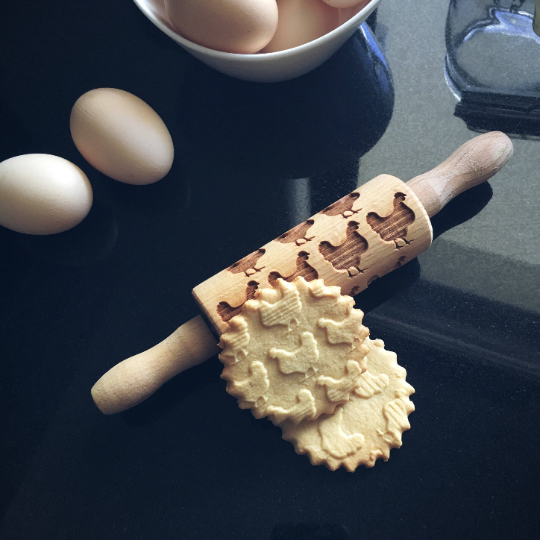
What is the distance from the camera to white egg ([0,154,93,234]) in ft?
1.96

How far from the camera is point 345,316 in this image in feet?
1.82

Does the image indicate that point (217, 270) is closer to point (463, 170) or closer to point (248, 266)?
point (248, 266)

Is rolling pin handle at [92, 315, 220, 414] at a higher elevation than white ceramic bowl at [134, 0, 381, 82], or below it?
below

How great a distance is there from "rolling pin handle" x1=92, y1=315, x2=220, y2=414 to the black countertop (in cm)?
7

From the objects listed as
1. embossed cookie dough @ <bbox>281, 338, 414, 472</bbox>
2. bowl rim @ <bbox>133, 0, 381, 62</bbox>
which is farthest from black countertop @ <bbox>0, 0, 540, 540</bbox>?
bowl rim @ <bbox>133, 0, 381, 62</bbox>

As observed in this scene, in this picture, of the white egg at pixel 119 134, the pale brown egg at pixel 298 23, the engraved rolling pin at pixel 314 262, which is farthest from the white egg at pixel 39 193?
the pale brown egg at pixel 298 23

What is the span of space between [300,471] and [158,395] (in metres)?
0.21

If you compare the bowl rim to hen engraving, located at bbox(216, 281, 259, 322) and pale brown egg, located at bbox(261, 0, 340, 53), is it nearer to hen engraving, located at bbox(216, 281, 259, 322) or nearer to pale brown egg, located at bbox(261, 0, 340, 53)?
pale brown egg, located at bbox(261, 0, 340, 53)

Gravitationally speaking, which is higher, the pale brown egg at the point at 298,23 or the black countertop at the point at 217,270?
the pale brown egg at the point at 298,23

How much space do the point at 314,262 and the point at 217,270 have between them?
0.18 m

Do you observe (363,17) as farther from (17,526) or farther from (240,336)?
(17,526)

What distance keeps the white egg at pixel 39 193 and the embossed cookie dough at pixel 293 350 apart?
0.87 ft

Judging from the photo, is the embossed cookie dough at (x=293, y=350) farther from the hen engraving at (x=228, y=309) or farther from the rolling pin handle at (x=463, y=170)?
the rolling pin handle at (x=463, y=170)

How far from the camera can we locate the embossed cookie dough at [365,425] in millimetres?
583
